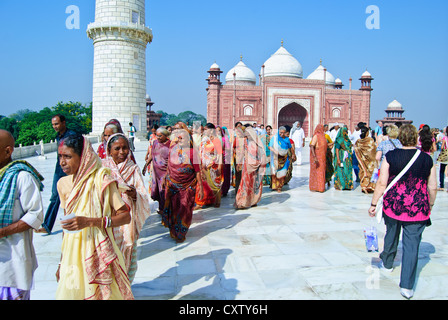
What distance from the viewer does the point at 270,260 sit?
3.63 metres

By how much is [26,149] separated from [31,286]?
1316cm

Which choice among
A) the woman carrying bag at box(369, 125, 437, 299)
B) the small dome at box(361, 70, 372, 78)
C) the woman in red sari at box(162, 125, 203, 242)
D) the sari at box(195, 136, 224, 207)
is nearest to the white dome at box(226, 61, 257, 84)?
the small dome at box(361, 70, 372, 78)

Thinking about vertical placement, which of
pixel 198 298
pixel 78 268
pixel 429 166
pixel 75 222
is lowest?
pixel 198 298

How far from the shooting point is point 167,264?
3.54 metres

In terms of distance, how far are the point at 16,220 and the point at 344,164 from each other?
6.72 meters

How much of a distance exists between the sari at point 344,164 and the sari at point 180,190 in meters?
4.17

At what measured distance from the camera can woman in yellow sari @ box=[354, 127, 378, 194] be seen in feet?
23.8

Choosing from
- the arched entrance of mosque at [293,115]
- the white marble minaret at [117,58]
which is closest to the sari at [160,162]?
the white marble minaret at [117,58]

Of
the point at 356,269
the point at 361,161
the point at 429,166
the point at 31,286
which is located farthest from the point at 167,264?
the point at 361,161

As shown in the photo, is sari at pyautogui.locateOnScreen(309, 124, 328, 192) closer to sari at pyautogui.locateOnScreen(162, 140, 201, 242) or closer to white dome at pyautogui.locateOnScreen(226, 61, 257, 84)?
sari at pyautogui.locateOnScreen(162, 140, 201, 242)

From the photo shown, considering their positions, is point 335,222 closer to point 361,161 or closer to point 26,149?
point 361,161

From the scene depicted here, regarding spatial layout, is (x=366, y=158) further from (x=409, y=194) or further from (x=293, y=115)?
(x=293, y=115)

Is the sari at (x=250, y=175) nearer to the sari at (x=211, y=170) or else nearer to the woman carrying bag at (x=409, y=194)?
the sari at (x=211, y=170)

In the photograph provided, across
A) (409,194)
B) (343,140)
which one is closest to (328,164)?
(343,140)
